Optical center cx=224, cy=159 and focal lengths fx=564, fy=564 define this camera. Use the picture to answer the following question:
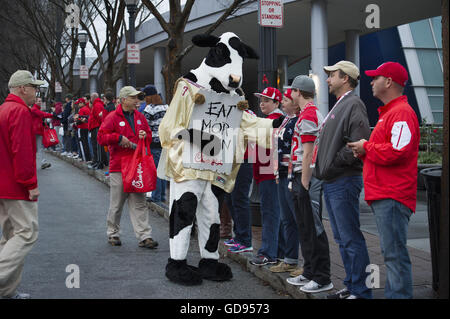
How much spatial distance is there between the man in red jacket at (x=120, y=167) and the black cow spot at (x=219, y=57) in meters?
1.98

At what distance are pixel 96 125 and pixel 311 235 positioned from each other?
35.2 feet

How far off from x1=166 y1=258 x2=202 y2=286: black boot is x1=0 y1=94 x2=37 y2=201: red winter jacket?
1673 millimetres

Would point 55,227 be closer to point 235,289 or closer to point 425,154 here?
point 235,289

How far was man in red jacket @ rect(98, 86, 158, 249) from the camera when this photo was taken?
766 centimetres

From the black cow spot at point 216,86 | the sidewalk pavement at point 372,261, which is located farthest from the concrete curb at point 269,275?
the black cow spot at point 216,86

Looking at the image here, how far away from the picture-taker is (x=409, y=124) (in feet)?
13.7

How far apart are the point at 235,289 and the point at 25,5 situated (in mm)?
21756

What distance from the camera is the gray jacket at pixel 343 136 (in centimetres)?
464

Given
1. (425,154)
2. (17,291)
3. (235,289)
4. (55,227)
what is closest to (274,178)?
(235,289)

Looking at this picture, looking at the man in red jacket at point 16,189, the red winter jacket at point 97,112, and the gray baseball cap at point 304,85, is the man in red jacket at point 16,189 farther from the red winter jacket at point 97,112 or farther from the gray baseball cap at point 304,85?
the red winter jacket at point 97,112

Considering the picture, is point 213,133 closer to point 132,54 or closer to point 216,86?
point 216,86

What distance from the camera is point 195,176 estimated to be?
591 centimetres
